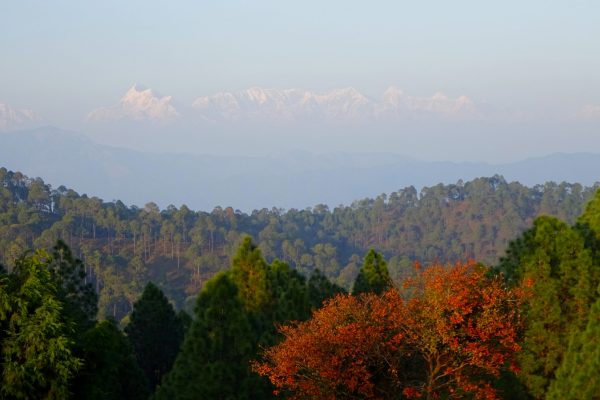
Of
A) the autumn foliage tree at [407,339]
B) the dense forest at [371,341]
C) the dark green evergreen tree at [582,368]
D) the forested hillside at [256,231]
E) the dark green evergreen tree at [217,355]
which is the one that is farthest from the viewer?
the forested hillside at [256,231]

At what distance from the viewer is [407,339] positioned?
62.2 feet

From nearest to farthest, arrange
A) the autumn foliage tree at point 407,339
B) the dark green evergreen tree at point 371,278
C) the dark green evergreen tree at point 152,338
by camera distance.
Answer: the autumn foliage tree at point 407,339 < the dark green evergreen tree at point 371,278 < the dark green evergreen tree at point 152,338

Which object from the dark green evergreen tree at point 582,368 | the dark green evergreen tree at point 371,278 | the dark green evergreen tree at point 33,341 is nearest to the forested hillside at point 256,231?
the dark green evergreen tree at point 371,278

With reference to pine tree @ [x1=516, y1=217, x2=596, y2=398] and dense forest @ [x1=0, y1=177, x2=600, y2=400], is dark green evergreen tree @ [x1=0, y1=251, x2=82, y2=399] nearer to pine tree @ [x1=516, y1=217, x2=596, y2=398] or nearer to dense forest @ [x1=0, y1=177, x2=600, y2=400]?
dense forest @ [x1=0, y1=177, x2=600, y2=400]

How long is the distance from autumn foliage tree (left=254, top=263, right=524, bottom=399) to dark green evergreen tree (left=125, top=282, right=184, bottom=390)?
19.6 m

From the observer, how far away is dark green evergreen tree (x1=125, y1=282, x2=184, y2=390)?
126 ft

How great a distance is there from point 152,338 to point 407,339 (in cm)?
2201

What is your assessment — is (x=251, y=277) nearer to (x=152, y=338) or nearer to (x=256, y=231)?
(x=152, y=338)

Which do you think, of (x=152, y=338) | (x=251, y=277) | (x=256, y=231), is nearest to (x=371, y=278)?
(x=251, y=277)

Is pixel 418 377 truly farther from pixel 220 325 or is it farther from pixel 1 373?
pixel 1 373

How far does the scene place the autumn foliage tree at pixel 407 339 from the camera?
18.6 m

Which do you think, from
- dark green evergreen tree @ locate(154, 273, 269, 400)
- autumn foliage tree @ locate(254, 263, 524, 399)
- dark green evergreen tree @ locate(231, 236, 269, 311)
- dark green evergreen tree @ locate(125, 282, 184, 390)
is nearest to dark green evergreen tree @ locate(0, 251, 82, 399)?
autumn foliage tree @ locate(254, 263, 524, 399)

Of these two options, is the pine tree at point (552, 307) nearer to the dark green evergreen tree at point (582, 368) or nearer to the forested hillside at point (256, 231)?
the dark green evergreen tree at point (582, 368)

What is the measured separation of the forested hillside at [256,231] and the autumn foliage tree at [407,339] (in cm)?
8364
